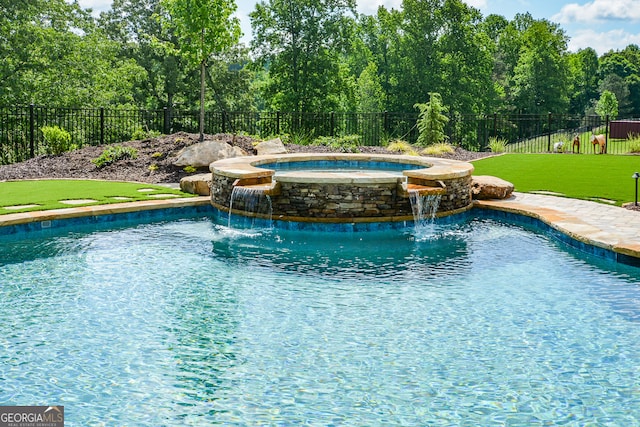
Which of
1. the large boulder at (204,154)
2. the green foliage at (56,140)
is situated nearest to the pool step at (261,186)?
the large boulder at (204,154)

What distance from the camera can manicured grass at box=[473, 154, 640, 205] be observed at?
39.8ft

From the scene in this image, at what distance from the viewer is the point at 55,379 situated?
14.9 ft

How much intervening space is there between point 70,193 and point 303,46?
23.0 metres

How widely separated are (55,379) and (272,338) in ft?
5.72

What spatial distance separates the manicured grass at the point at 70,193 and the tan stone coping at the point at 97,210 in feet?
1.07

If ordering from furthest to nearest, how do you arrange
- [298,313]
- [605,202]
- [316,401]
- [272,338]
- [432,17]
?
[432,17] → [605,202] → [298,313] → [272,338] → [316,401]

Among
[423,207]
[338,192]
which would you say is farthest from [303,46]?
[338,192]

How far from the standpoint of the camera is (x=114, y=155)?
50.7 ft

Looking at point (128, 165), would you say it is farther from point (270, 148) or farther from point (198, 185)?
point (198, 185)

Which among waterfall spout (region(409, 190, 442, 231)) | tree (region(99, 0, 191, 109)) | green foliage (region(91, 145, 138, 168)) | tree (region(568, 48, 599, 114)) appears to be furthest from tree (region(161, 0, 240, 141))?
tree (region(568, 48, 599, 114))

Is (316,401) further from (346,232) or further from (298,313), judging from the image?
(346,232)

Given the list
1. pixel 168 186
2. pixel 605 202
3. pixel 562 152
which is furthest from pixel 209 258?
pixel 562 152

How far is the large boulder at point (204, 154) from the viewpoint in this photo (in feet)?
47.8

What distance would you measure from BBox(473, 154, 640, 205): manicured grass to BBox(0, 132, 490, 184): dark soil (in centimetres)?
573
